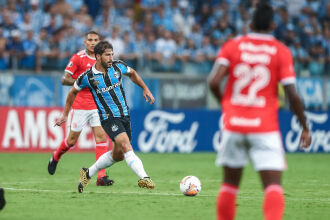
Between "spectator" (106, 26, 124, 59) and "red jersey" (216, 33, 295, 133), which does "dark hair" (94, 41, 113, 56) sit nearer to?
"red jersey" (216, 33, 295, 133)

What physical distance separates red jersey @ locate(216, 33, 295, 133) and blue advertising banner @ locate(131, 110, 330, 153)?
44.3 feet

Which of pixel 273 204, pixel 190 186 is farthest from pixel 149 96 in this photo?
pixel 273 204

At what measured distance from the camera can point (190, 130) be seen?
65.9 feet

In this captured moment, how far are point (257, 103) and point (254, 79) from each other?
0.69ft

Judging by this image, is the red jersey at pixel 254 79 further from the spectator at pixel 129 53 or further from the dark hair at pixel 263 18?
the spectator at pixel 129 53

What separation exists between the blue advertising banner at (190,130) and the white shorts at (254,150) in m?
13.4

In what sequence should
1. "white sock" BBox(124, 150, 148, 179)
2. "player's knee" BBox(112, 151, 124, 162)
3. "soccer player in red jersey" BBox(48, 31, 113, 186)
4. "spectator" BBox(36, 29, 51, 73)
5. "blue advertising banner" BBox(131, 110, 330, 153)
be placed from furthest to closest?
"blue advertising banner" BBox(131, 110, 330, 153) < "spectator" BBox(36, 29, 51, 73) < "soccer player in red jersey" BBox(48, 31, 113, 186) < "player's knee" BBox(112, 151, 124, 162) < "white sock" BBox(124, 150, 148, 179)

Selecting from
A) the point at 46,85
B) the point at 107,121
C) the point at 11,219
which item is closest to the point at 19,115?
the point at 46,85

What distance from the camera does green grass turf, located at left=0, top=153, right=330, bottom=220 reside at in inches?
320

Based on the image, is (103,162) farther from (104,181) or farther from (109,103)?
(104,181)

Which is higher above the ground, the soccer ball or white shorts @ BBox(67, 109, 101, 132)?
white shorts @ BBox(67, 109, 101, 132)

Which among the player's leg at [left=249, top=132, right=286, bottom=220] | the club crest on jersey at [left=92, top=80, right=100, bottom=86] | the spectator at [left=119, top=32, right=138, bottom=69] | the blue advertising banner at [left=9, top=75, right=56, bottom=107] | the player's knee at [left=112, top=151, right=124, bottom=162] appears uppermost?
the spectator at [left=119, top=32, right=138, bottom=69]

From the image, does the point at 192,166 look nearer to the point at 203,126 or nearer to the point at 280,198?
the point at 203,126

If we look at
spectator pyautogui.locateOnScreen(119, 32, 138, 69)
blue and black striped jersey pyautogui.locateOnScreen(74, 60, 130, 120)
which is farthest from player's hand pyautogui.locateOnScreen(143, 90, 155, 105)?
spectator pyautogui.locateOnScreen(119, 32, 138, 69)
